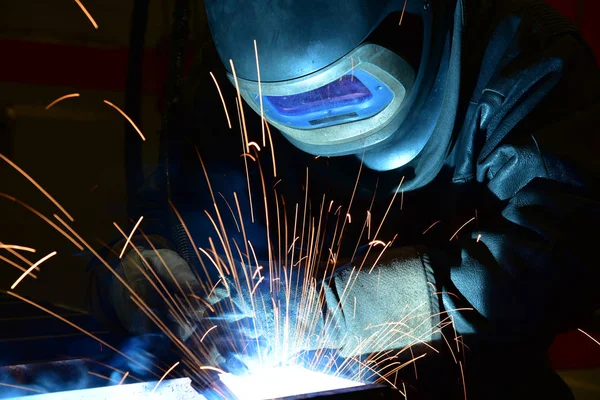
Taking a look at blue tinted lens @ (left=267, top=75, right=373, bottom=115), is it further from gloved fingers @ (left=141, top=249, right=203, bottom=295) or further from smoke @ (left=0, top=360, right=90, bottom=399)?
smoke @ (left=0, top=360, right=90, bottom=399)

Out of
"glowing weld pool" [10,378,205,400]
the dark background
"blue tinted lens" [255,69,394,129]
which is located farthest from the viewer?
the dark background

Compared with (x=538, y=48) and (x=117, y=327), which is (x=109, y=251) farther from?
(x=538, y=48)

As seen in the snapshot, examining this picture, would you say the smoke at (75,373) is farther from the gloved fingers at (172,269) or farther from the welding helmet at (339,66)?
the welding helmet at (339,66)

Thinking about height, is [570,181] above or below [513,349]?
above

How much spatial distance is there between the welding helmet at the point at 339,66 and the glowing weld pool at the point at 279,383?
64cm

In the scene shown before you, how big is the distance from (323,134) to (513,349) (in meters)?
0.72

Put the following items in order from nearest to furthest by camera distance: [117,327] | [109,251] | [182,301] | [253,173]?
1. [182,301]
2. [117,327]
3. [109,251]
4. [253,173]

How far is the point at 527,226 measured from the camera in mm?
1110

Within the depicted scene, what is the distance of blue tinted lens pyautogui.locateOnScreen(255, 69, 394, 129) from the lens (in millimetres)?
1312

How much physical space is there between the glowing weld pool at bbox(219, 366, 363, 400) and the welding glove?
0.06 m

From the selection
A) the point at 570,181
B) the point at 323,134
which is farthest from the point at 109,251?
the point at 570,181

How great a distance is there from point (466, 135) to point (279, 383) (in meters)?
0.81

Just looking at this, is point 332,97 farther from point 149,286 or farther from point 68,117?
point 68,117

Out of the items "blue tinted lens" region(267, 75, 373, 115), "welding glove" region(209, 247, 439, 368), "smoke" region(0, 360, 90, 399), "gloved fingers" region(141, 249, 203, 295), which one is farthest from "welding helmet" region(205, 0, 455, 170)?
"smoke" region(0, 360, 90, 399)
